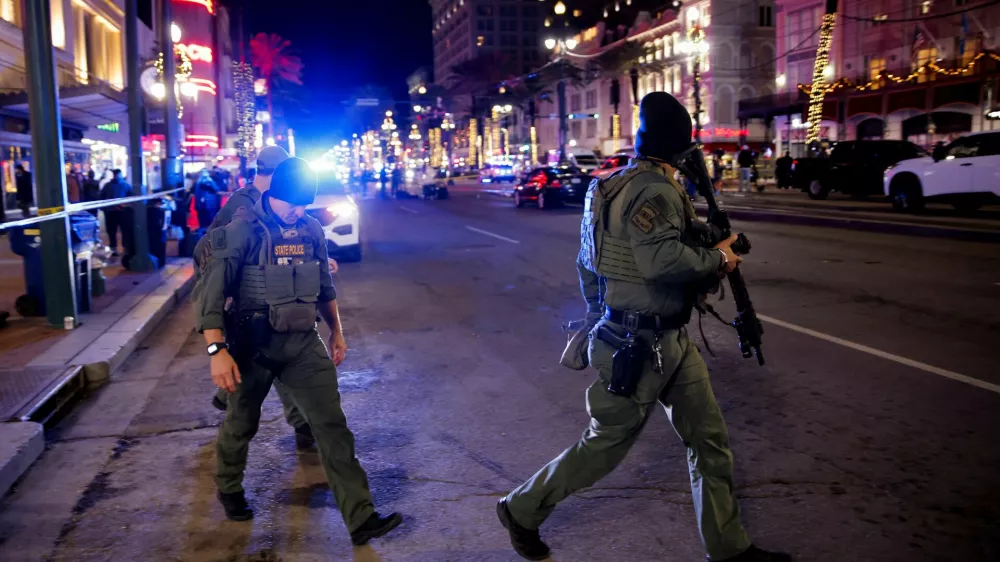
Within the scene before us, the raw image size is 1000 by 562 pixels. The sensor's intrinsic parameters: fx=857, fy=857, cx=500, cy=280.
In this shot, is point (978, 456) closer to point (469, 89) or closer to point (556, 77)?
point (556, 77)

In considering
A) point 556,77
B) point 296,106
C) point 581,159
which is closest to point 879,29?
point 581,159

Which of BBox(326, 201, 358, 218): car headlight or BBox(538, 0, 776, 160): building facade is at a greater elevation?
BBox(538, 0, 776, 160): building facade

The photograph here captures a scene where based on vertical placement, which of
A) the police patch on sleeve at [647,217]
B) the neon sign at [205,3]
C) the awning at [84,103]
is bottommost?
the police patch on sleeve at [647,217]

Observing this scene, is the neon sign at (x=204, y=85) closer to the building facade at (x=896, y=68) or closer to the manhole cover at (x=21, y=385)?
the building facade at (x=896, y=68)

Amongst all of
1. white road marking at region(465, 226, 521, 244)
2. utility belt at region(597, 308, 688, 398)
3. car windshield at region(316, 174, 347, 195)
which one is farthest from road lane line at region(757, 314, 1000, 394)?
white road marking at region(465, 226, 521, 244)

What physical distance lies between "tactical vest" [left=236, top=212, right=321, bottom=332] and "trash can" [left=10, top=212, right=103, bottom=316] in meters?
6.28

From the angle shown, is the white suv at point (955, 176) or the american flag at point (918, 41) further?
the american flag at point (918, 41)

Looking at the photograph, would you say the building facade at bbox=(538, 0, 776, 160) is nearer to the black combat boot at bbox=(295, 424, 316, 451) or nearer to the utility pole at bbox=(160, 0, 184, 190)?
the utility pole at bbox=(160, 0, 184, 190)

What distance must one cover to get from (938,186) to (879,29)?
23357 millimetres

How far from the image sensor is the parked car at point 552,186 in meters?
28.7

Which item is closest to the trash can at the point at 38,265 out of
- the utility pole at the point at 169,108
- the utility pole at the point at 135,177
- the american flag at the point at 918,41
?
the utility pole at the point at 135,177

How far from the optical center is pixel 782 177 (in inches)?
1266

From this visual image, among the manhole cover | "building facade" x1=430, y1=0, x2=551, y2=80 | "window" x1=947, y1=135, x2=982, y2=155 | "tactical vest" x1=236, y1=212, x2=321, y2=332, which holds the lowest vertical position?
the manhole cover

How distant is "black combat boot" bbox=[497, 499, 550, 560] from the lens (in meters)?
3.58
